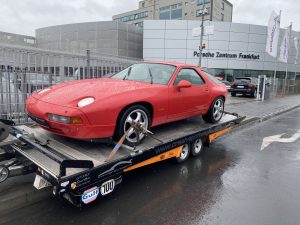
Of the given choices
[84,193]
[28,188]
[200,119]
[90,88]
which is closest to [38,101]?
[90,88]

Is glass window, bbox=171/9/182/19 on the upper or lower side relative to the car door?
upper

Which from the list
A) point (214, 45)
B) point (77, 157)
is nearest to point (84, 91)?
point (77, 157)

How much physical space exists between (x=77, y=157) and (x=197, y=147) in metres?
2.81

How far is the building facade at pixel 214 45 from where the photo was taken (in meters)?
31.9

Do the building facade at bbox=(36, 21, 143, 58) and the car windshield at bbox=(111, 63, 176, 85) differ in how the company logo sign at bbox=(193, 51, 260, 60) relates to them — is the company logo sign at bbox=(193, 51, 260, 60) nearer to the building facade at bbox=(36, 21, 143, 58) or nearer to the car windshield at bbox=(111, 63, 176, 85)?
the building facade at bbox=(36, 21, 143, 58)

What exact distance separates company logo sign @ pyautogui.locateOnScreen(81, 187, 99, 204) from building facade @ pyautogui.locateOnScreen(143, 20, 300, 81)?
99.5 feet

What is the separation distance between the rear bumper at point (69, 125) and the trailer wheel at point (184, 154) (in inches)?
70.3

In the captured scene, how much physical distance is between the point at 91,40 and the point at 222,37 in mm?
17124

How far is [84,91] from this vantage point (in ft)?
11.9

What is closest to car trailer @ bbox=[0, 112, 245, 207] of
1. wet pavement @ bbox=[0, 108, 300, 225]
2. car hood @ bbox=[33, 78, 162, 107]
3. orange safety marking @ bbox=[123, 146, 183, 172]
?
orange safety marking @ bbox=[123, 146, 183, 172]

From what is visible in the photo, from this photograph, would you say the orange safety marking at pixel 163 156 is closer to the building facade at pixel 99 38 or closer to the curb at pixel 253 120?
the curb at pixel 253 120

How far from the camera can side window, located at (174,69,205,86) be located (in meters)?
4.71

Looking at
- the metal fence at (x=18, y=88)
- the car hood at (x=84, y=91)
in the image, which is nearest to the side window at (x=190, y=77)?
the car hood at (x=84, y=91)

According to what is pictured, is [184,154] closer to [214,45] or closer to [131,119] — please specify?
[131,119]
